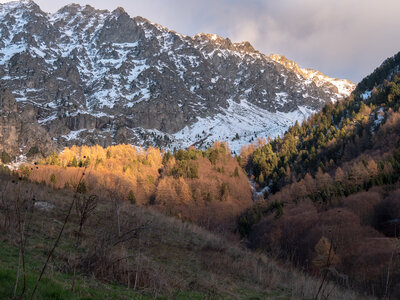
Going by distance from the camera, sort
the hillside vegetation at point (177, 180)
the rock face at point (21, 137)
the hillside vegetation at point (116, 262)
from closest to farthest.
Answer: the hillside vegetation at point (116, 262), the hillside vegetation at point (177, 180), the rock face at point (21, 137)

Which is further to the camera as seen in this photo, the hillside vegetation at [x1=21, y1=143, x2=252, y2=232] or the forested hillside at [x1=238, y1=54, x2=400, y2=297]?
the hillside vegetation at [x1=21, y1=143, x2=252, y2=232]

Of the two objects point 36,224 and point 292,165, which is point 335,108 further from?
point 36,224

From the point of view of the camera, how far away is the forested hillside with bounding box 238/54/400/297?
1182 inches

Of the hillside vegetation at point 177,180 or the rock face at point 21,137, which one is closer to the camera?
the hillside vegetation at point 177,180

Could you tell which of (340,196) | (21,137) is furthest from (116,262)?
(21,137)

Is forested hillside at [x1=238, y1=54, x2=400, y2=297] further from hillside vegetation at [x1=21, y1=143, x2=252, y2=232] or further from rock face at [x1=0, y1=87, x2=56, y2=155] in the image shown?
rock face at [x1=0, y1=87, x2=56, y2=155]

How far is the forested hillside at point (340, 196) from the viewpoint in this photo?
30.0m

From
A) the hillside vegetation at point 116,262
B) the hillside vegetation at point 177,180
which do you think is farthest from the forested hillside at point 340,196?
the hillside vegetation at point 177,180

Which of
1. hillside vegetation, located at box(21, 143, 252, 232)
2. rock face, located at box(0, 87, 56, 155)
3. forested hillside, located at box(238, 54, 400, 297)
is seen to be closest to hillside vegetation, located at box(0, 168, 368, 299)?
forested hillside, located at box(238, 54, 400, 297)

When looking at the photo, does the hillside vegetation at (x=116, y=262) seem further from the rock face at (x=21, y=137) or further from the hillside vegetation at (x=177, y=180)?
the rock face at (x=21, y=137)

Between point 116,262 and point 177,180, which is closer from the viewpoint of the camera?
point 116,262

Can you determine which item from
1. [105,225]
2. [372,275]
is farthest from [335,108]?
[105,225]

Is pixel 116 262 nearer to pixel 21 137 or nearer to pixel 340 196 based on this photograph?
pixel 340 196

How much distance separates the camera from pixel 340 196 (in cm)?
6188
